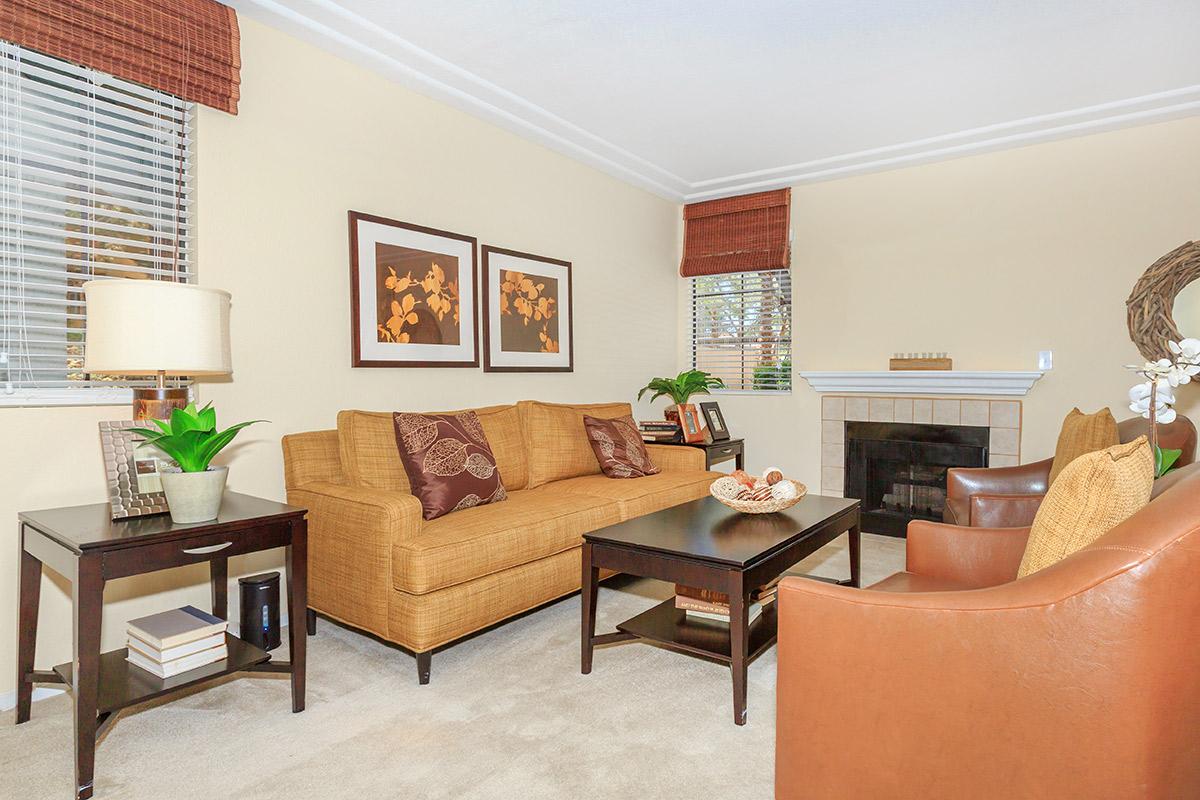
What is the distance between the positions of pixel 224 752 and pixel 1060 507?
227cm

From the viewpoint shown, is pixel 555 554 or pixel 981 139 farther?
pixel 981 139

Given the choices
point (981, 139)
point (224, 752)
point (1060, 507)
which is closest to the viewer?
point (1060, 507)

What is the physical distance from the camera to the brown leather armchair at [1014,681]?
1138 mm

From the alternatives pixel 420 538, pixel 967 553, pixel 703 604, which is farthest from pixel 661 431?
pixel 967 553

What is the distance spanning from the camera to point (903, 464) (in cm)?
476

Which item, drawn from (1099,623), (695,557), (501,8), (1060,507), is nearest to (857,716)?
(1099,623)

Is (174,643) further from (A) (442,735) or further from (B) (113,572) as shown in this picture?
(A) (442,735)

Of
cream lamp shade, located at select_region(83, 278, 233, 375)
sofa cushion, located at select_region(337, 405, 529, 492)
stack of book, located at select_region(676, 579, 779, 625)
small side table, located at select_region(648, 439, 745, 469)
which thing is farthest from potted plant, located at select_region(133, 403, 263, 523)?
small side table, located at select_region(648, 439, 745, 469)

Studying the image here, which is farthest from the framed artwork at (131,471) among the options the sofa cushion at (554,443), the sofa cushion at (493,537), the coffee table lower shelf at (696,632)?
the sofa cushion at (554,443)

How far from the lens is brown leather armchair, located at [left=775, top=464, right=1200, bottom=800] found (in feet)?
3.73

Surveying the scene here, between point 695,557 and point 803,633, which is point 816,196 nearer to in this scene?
point 695,557

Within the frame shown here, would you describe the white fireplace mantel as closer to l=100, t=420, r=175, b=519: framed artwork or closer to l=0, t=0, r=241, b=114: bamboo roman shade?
l=0, t=0, r=241, b=114: bamboo roman shade

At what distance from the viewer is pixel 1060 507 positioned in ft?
5.11

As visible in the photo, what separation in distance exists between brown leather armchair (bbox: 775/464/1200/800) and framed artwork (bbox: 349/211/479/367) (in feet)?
8.25
